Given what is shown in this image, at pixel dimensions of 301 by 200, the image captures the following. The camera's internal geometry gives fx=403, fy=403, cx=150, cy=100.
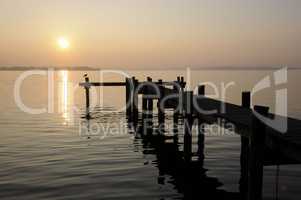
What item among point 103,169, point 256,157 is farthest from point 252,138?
point 103,169

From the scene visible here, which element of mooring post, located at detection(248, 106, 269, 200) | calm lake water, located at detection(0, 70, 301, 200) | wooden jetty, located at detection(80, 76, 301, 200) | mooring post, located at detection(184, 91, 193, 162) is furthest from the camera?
mooring post, located at detection(184, 91, 193, 162)

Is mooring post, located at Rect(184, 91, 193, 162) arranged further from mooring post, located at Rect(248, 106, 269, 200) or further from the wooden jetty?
mooring post, located at Rect(248, 106, 269, 200)

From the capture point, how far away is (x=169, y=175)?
12.9 meters

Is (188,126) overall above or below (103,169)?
above

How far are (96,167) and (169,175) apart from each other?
254cm

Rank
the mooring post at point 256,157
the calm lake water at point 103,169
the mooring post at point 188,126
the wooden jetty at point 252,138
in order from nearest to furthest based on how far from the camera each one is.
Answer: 1. the wooden jetty at point 252,138
2. the mooring post at point 256,157
3. the calm lake water at point 103,169
4. the mooring post at point 188,126

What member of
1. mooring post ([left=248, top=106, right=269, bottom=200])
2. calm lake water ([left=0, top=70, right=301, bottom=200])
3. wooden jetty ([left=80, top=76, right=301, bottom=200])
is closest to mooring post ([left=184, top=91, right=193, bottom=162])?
wooden jetty ([left=80, top=76, right=301, bottom=200])

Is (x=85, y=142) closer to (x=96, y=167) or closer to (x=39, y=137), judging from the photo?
(x=39, y=137)

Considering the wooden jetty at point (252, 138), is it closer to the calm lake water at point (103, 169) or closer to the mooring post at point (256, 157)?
the mooring post at point (256, 157)

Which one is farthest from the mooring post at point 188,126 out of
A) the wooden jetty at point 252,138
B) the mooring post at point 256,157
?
the mooring post at point 256,157

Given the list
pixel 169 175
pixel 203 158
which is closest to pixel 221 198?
pixel 169 175

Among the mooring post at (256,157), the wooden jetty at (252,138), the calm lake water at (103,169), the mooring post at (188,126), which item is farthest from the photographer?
the mooring post at (188,126)

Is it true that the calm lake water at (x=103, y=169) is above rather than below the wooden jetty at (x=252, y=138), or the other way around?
below

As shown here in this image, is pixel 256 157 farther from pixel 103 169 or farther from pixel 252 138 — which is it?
pixel 103 169
